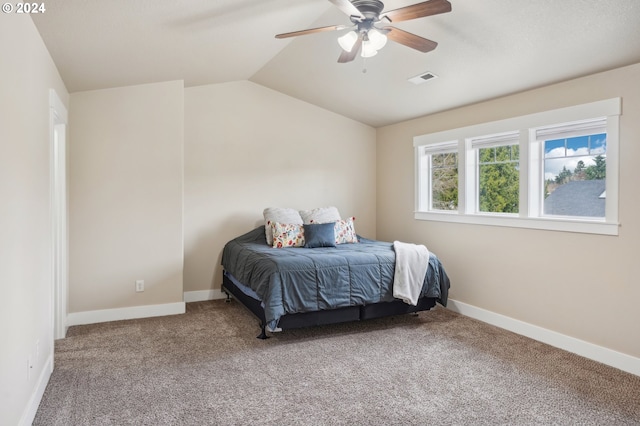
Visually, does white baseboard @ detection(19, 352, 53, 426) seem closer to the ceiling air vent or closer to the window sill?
the ceiling air vent

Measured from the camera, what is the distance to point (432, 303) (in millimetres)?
4312

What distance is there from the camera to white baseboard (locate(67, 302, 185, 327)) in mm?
4166

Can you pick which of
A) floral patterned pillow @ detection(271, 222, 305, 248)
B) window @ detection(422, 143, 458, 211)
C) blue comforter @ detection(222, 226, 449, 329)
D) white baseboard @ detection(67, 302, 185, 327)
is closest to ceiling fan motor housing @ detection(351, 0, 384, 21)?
blue comforter @ detection(222, 226, 449, 329)

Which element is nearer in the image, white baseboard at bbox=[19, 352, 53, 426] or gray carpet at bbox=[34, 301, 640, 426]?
white baseboard at bbox=[19, 352, 53, 426]

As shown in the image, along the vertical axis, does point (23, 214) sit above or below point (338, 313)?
above

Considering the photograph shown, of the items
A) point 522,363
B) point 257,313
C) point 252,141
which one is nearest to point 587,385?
point 522,363

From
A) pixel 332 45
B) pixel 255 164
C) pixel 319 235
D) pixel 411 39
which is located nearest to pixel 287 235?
pixel 319 235

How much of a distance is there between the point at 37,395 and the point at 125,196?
2.20m

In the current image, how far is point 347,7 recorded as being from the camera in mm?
2424

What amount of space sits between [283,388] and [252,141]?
10.9 feet

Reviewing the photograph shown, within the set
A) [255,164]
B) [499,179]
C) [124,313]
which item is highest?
[255,164]

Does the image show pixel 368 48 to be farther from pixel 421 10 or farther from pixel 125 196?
pixel 125 196

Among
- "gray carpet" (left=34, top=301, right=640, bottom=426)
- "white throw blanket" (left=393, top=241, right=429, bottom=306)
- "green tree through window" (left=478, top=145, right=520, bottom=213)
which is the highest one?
"green tree through window" (left=478, top=145, right=520, bottom=213)

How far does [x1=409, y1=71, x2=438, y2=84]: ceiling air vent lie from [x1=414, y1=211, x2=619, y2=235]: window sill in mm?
1452
